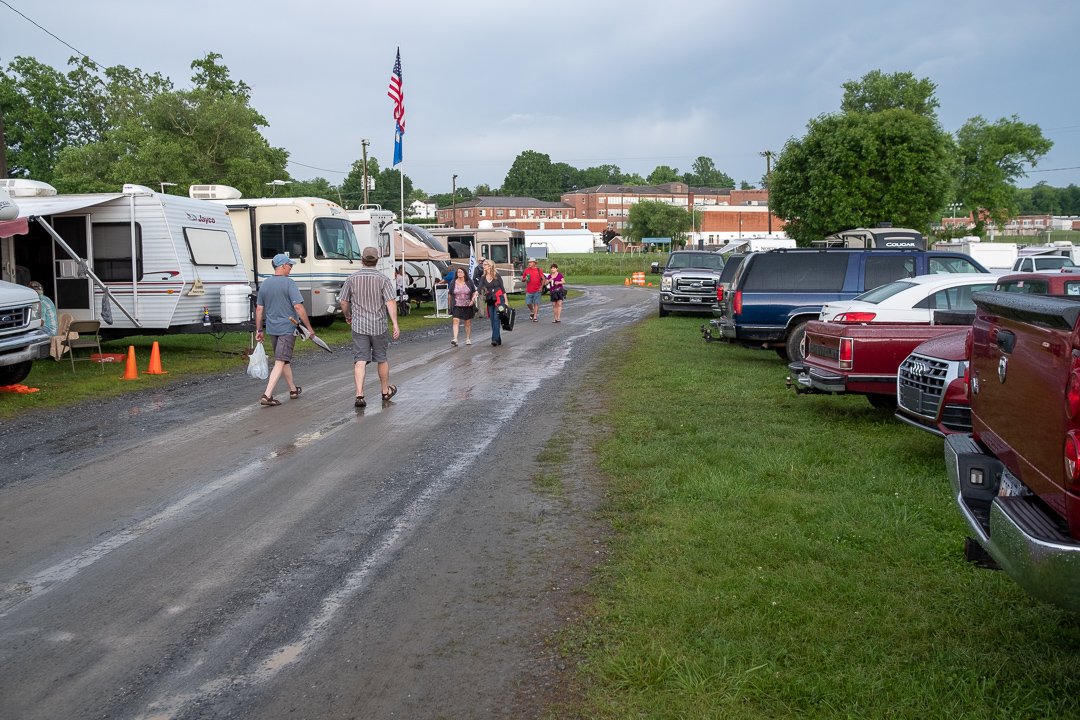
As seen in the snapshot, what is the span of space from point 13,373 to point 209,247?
17.9 feet

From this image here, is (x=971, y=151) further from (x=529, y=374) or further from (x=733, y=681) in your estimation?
(x=733, y=681)

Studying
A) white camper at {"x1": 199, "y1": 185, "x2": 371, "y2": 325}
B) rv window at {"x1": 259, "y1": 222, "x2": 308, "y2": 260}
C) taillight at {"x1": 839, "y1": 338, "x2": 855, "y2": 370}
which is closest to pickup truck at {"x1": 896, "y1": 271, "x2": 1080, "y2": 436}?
taillight at {"x1": 839, "y1": 338, "x2": 855, "y2": 370}

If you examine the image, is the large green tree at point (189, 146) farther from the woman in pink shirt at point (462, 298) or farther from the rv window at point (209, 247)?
the woman in pink shirt at point (462, 298)

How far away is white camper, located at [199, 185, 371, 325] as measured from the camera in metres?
24.1

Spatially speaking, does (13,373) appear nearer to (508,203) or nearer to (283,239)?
(283,239)

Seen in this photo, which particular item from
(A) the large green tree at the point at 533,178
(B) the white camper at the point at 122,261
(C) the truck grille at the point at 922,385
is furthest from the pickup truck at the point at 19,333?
(A) the large green tree at the point at 533,178

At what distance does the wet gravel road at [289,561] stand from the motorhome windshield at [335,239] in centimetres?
1311

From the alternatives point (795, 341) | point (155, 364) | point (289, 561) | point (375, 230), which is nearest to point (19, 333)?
point (155, 364)

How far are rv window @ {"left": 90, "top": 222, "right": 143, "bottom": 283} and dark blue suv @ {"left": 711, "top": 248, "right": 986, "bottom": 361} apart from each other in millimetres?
10543

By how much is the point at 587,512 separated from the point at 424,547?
4.39 ft

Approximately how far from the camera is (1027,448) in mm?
4066

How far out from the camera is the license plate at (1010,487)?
4227 mm

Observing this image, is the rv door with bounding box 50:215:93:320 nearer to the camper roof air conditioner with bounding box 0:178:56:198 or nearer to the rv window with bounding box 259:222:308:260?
the camper roof air conditioner with bounding box 0:178:56:198

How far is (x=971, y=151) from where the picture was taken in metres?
81.3
